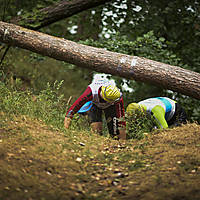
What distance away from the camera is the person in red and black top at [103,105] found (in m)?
4.10

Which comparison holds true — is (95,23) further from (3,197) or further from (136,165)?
(3,197)

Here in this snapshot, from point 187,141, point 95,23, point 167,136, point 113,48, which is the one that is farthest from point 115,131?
point 95,23

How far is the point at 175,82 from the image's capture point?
4.06 meters

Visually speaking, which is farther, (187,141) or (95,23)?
(95,23)

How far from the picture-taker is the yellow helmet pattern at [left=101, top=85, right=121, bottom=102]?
409 centimetres

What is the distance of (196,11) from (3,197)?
6.42 meters

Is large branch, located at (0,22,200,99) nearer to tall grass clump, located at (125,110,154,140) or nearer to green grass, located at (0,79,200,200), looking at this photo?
tall grass clump, located at (125,110,154,140)

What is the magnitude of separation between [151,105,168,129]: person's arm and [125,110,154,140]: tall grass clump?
0.32 feet

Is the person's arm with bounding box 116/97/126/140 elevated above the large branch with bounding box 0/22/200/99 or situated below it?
below

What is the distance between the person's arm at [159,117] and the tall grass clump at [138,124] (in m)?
0.10

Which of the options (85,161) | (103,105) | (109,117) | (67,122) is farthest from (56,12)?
(85,161)

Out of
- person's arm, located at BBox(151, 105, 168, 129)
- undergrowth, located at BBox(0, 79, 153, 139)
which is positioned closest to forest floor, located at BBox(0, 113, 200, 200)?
undergrowth, located at BBox(0, 79, 153, 139)

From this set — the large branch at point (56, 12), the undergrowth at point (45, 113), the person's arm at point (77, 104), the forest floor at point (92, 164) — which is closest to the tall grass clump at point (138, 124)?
the undergrowth at point (45, 113)

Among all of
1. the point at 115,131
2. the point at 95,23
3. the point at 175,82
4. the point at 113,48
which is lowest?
the point at 115,131
